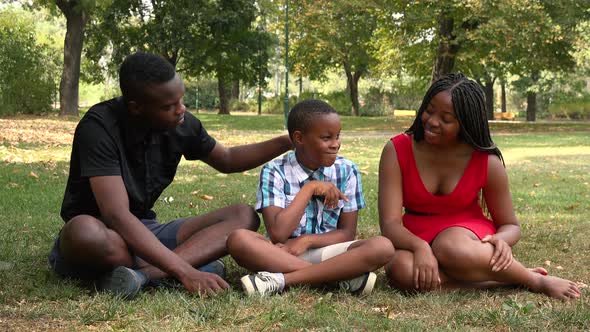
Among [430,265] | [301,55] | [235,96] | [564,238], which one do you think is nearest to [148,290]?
[430,265]

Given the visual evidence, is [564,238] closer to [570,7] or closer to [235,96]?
[570,7]

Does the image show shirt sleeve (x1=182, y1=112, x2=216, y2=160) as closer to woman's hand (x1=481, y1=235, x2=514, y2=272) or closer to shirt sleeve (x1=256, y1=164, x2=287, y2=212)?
shirt sleeve (x1=256, y1=164, x2=287, y2=212)

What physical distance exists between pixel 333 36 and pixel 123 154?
1334 inches

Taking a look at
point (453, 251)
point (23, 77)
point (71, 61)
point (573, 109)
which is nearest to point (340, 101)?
point (573, 109)

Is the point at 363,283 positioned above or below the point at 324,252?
below

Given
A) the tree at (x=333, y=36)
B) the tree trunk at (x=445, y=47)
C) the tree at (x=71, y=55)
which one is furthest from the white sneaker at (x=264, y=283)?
the tree at (x=71, y=55)

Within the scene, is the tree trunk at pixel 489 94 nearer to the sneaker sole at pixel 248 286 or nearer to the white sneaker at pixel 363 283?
the white sneaker at pixel 363 283

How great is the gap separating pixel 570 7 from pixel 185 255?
25.7 metres

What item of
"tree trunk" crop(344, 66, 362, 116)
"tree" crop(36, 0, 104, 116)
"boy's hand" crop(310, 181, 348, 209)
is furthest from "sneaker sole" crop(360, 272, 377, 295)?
"tree trunk" crop(344, 66, 362, 116)

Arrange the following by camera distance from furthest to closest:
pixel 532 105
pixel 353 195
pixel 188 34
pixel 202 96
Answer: pixel 202 96 → pixel 532 105 → pixel 188 34 → pixel 353 195

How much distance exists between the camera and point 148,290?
4.11 metres

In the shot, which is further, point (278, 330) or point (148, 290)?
point (148, 290)

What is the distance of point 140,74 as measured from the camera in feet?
13.0

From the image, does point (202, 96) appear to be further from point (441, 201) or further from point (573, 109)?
point (441, 201)
